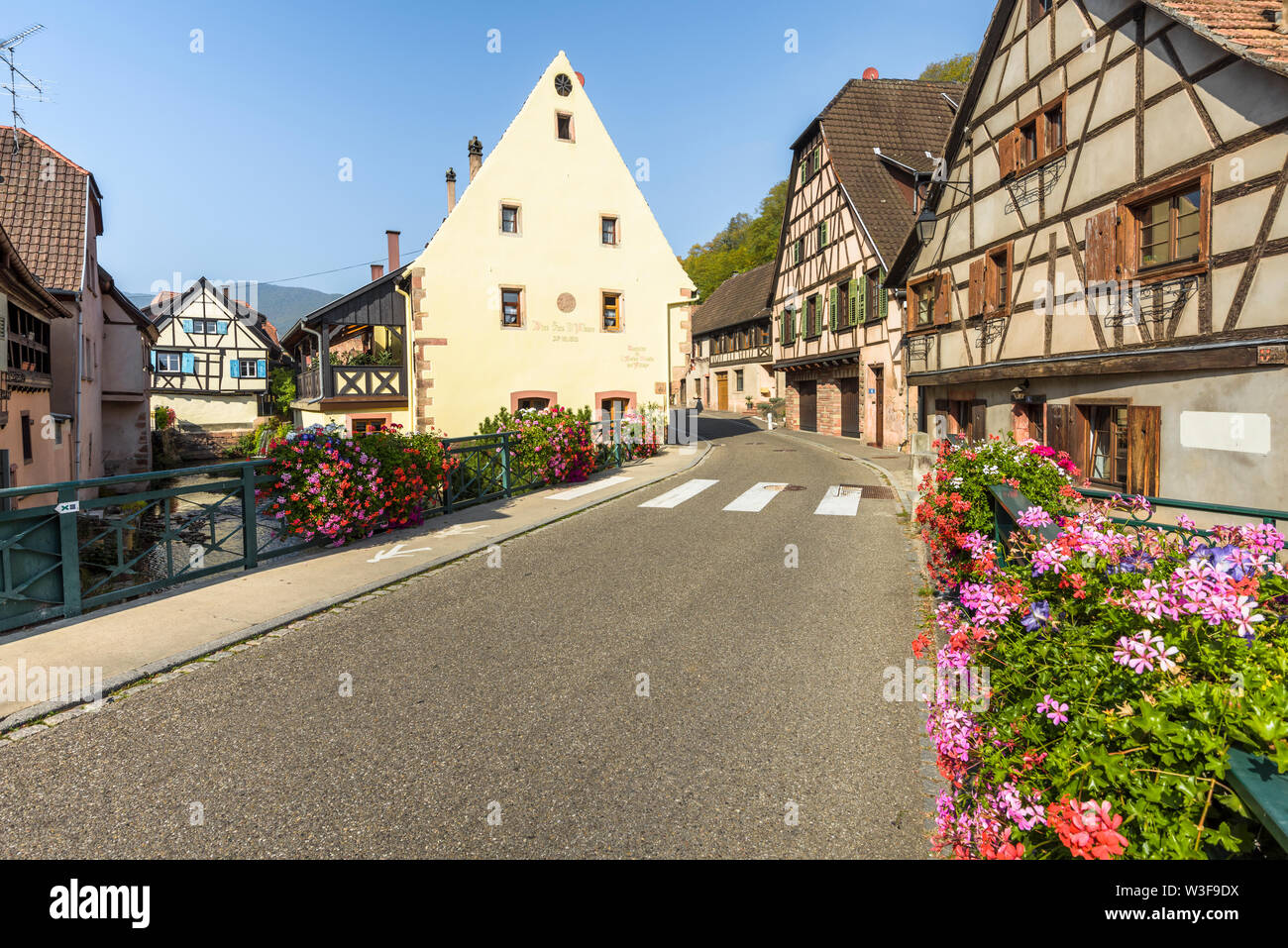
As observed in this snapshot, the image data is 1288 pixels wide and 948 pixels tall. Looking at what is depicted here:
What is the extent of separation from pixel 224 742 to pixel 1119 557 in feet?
15.8

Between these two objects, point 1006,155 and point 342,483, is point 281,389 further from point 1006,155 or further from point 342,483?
point 1006,155

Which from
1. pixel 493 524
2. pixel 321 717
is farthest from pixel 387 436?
pixel 321 717

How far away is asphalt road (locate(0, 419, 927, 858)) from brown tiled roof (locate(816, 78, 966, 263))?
19614 millimetres

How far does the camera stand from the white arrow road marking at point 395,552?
350 inches

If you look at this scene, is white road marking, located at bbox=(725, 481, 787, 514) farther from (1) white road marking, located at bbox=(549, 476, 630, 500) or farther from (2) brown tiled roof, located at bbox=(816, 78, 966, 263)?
(2) brown tiled roof, located at bbox=(816, 78, 966, 263)

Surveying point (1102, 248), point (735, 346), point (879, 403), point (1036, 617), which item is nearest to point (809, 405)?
point (879, 403)

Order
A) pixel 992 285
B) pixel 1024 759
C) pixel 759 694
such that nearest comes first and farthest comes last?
pixel 1024 759, pixel 759 694, pixel 992 285

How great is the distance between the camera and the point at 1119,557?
Result: 3004mm

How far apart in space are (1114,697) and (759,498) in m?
11.5

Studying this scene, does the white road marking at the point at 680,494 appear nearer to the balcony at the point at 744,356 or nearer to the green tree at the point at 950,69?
the balcony at the point at 744,356

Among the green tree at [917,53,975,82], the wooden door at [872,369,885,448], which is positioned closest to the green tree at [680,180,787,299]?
the green tree at [917,53,975,82]

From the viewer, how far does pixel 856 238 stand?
2377 cm

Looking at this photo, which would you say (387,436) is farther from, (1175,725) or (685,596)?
(1175,725)

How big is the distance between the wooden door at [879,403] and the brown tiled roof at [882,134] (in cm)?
417
